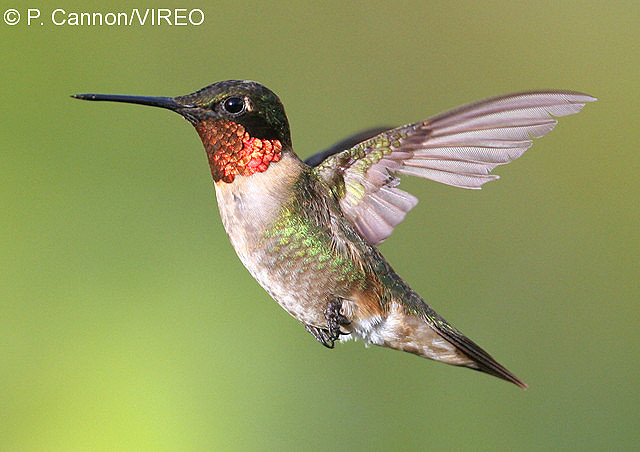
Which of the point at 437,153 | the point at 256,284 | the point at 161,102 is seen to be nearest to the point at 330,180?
the point at 437,153

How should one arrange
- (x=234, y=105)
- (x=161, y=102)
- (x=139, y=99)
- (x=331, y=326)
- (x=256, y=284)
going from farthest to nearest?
(x=256, y=284)
(x=331, y=326)
(x=234, y=105)
(x=161, y=102)
(x=139, y=99)

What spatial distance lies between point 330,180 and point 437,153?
0.23 metres

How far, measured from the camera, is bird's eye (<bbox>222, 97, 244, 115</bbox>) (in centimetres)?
155

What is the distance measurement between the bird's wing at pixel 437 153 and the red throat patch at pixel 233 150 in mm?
182

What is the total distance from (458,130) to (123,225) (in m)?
2.53

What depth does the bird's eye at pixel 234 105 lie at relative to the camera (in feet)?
5.10

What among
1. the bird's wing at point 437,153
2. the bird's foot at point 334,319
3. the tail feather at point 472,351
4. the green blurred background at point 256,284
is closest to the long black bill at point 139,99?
the bird's wing at point 437,153

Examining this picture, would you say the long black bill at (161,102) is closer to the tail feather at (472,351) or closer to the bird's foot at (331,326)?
the bird's foot at (331,326)

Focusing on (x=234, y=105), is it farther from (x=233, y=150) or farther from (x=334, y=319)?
(x=334, y=319)

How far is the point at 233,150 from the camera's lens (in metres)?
1.63

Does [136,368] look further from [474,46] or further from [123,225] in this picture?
[474,46]

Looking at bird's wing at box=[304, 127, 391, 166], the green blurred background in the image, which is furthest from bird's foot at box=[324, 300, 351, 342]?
the green blurred background

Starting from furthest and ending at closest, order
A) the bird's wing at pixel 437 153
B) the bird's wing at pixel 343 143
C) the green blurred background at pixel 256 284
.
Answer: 1. the green blurred background at pixel 256 284
2. the bird's wing at pixel 343 143
3. the bird's wing at pixel 437 153

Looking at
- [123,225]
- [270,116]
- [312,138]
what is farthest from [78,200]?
[270,116]
